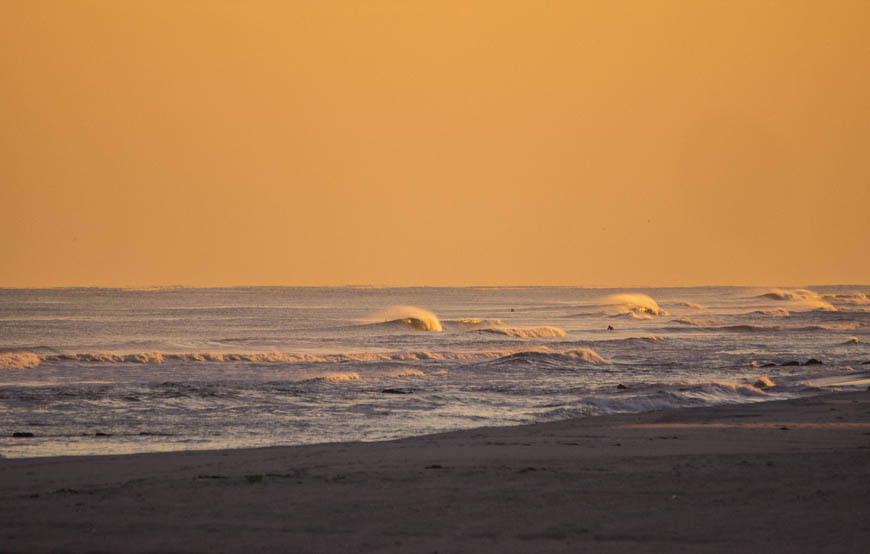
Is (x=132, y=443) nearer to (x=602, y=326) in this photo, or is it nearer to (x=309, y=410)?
(x=309, y=410)

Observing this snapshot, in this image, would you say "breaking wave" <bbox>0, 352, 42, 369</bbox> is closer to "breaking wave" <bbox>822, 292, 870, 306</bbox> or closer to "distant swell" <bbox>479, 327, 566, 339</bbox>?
"distant swell" <bbox>479, 327, 566, 339</bbox>

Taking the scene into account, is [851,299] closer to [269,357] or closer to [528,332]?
[528,332]

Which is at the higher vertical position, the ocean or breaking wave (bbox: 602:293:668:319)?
breaking wave (bbox: 602:293:668:319)

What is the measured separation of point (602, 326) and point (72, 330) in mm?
30338

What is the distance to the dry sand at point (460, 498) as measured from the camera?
6473 millimetres

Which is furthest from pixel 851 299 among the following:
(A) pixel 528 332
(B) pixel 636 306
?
(A) pixel 528 332

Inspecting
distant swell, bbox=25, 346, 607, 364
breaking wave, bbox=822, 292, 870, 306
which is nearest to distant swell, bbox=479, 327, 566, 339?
distant swell, bbox=25, 346, 607, 364

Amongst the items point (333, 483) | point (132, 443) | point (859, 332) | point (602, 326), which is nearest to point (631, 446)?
point (333, 483)

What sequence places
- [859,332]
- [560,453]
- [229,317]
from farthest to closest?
[229,317], [859,332], [560,453]

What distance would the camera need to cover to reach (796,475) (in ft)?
28.0

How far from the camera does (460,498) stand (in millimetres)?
7828

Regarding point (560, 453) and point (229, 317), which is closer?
point (560, 453)

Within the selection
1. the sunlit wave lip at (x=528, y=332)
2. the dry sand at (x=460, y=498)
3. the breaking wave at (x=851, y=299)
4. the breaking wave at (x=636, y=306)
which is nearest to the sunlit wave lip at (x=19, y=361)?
the dry sand at (x=460, y=498)

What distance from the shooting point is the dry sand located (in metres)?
6.47
